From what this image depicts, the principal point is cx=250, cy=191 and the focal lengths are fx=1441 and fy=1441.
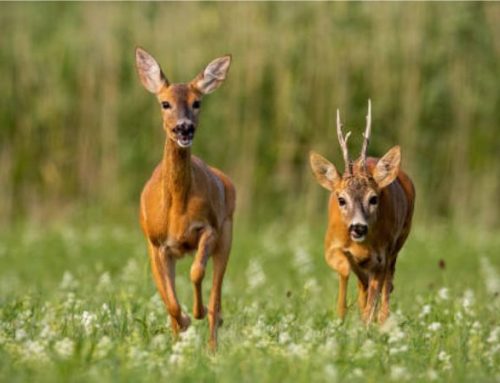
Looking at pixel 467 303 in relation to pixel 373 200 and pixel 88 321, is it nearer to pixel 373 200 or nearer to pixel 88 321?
pixel 373 200

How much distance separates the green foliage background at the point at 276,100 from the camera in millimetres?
18438

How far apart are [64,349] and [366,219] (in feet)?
8.42

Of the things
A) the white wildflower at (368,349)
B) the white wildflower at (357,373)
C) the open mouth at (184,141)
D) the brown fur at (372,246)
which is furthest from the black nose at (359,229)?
the white wildflower at (357,373)

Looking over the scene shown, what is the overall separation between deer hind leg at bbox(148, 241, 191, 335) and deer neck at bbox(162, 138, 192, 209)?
31 centimetres

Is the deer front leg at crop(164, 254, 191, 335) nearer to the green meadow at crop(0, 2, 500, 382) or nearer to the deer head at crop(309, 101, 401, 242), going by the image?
the deer head at crop(309, 101, 401, 242)

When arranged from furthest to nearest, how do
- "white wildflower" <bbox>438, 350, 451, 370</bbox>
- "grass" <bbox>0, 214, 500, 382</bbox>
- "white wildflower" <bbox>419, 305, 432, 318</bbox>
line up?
"white wildflower" <bbox>419, 305, 432, 318</bbox> < "white wildflower" <bbox>438, 350, 451, 370</bbox> < "grass" <bbox>0, 214, 500, 382</bbox>

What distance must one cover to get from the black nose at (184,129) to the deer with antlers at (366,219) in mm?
892

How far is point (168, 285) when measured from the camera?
26.7ft

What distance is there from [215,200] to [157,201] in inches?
14.9

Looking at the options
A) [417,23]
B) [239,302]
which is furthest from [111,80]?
[239,302]

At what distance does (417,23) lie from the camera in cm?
1848

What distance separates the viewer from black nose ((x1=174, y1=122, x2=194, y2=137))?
26.1 ft

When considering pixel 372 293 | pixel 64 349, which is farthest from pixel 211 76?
pixel 64 349

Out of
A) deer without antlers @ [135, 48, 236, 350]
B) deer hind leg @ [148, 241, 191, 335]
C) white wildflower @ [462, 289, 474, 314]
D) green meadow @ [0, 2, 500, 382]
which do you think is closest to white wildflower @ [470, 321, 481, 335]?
white wildflower @ [462, 289, 474, 314]
